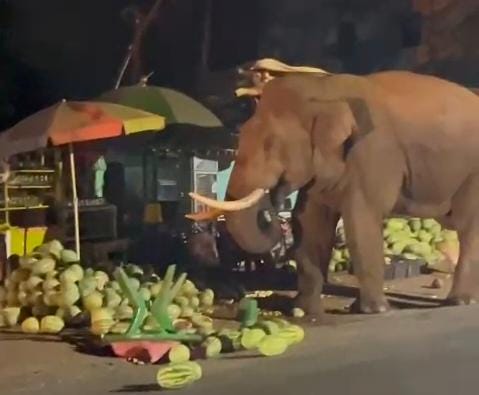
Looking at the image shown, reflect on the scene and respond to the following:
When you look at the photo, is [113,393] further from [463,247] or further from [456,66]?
[456,66]

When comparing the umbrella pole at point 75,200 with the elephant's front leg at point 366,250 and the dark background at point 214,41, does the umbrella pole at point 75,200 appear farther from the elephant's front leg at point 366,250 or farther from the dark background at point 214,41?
the elephant's front leg at point 366,250

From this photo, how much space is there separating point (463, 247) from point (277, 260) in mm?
232

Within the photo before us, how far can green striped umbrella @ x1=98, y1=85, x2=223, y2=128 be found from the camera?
112 cm

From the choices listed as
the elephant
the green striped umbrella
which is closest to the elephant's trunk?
the elephant

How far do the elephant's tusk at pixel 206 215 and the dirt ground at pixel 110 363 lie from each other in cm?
16

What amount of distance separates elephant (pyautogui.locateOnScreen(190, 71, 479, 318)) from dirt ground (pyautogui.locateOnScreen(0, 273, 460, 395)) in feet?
0.07

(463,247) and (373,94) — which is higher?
(373,94)

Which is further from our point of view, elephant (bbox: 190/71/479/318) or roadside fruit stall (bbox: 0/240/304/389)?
elephant (bbox: 190/71/479/318)

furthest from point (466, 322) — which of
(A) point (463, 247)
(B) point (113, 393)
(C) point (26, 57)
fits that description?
(C) point (26, 57)

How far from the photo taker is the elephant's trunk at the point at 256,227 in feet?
3.62

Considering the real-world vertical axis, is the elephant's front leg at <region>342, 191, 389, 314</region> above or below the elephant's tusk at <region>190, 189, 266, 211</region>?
below

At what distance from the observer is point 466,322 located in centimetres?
114

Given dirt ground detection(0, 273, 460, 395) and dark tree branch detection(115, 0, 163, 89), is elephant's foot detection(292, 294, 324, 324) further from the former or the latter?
dark tree branch detection(115, 0, 163, 89)

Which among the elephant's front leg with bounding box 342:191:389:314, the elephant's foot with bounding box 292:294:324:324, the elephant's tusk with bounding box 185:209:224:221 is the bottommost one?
the elephant's foot with bounding box 292:294:324:324
